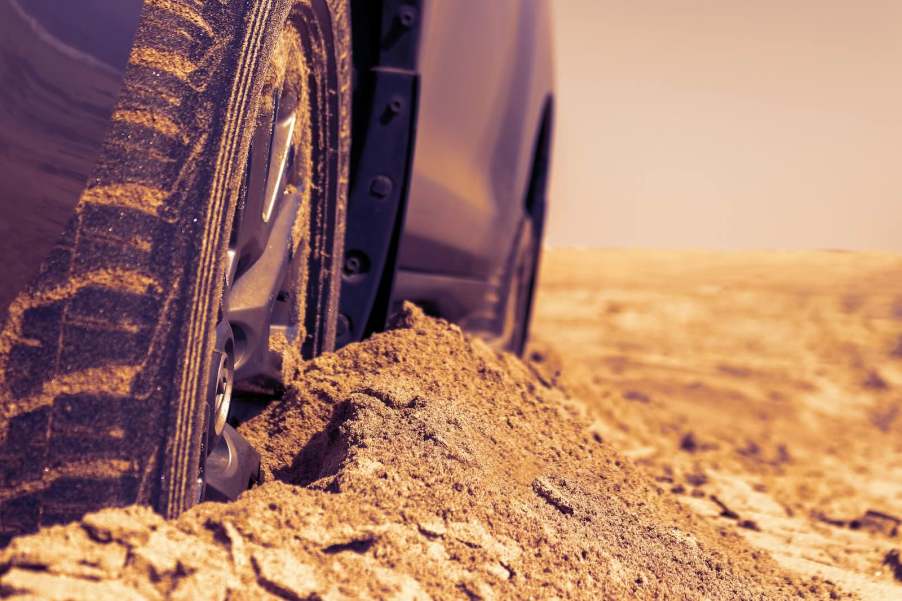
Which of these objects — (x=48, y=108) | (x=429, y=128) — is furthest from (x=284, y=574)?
(x=429, y=128)

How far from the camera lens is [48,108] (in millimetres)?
1224

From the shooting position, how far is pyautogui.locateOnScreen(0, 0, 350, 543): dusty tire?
1.30 m

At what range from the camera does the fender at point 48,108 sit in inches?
46.6

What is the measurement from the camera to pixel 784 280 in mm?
10266

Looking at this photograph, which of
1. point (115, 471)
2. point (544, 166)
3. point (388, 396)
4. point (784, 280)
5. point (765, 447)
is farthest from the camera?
point (784, 280)

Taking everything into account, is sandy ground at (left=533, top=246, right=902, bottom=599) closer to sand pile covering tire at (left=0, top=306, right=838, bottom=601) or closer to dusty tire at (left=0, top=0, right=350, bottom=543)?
sand pile covering tire at (left=0, top=306, right=838, bottom=601)

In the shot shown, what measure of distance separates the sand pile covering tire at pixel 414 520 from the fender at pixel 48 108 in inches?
13.6

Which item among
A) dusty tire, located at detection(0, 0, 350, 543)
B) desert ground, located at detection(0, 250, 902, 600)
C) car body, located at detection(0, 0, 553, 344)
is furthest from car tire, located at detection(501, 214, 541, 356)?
dusty tire, located at detection(0, 0, 350, 543)

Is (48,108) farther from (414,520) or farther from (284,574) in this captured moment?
(414,520)

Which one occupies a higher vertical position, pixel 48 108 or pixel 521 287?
pixel 48 108

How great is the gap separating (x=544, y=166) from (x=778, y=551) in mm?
3201

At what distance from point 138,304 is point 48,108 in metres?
0.26

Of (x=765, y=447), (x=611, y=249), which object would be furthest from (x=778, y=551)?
(x=611, y=249)

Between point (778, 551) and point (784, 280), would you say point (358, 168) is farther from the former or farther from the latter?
point (784, 280)
